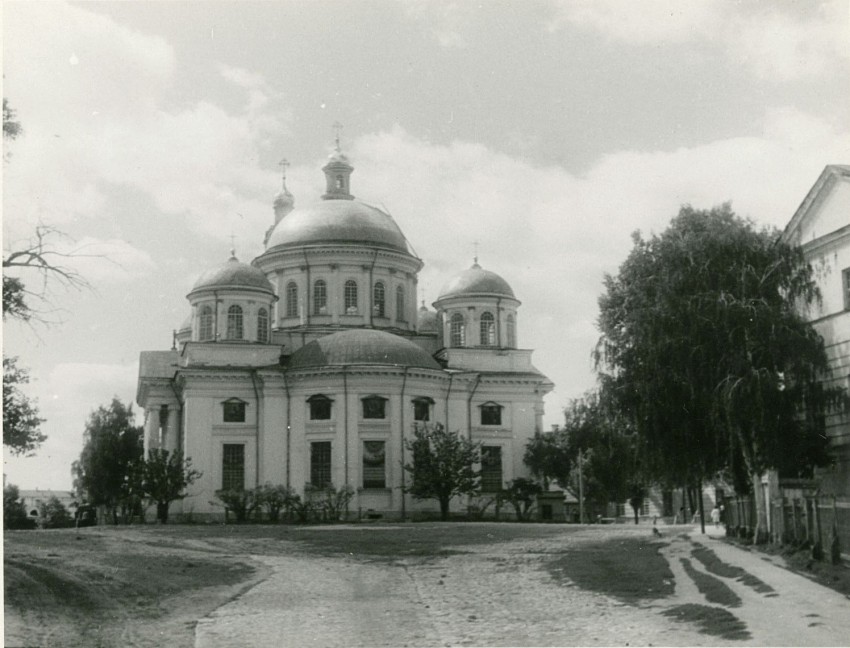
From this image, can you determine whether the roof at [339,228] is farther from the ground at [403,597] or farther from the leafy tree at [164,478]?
the ground at [403,597]

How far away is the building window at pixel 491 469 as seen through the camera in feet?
174

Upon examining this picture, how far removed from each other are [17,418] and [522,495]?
3680 centimetres

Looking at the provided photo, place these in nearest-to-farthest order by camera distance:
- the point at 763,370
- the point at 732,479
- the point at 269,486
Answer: the point at 763,370 < the point at 732,479 < the point at 269,486

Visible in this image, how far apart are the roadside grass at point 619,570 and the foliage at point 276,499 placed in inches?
807

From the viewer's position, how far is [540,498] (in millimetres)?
53625

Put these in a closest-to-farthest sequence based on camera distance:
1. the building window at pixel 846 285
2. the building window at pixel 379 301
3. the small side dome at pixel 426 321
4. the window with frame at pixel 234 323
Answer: the building window at pixel 846 285
the window with frame at pixel 234 323
the building window at pixel 379 301
the small side dome at pixel 426 321

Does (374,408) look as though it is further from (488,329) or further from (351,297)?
(488,329)

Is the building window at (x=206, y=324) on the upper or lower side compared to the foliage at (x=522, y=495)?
upper

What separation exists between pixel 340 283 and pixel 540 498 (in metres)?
15.1

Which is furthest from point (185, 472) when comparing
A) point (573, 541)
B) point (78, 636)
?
point (78, 636)

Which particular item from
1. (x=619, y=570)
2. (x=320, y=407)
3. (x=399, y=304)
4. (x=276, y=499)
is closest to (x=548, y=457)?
(x=399, y=304)

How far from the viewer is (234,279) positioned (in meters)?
52.7

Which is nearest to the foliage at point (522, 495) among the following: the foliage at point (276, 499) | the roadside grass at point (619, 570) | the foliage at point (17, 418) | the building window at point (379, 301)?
the foliage at point (276, 499)

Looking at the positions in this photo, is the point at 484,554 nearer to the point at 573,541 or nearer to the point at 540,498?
the point at 573,541
